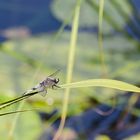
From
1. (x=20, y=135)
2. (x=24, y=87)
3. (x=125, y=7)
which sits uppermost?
(x=125, y=7)

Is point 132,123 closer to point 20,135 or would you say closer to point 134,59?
point 134,59

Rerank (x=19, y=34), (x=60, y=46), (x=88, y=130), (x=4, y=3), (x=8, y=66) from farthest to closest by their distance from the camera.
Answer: (x=4, y=3) → (x=19, y=34) → (x=60, y=46) → (x=8, y=66) → (x=88, y=130)

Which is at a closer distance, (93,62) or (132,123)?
(132,123)

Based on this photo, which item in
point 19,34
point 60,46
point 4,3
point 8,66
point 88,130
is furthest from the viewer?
point 4,3

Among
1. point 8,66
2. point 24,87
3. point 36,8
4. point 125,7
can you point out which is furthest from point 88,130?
point 36,8

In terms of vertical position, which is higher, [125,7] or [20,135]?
[125,7]

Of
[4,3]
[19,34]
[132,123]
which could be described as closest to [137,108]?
[132,123]
